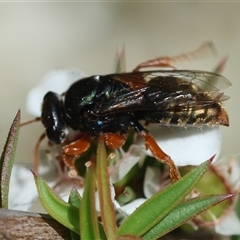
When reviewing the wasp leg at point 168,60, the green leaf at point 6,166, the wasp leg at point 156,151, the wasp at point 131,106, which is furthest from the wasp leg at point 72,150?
the green leaf at point 6,166

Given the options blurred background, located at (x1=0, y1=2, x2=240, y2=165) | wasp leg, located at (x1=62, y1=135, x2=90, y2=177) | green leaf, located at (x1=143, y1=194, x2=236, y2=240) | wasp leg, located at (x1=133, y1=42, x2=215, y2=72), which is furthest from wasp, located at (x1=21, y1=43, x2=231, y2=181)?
blurred background, located at (x1=0, y1=2, x2=240, y2=165)

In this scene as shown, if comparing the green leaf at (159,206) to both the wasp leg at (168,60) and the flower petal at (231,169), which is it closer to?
the flower petal at (231,169)

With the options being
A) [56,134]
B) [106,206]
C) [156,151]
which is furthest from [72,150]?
[106,206]

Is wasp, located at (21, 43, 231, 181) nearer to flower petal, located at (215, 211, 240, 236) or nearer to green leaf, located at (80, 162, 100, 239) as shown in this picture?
flower petal, located at (215, 211, 240, 236)

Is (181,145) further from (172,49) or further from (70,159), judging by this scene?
(172,49)

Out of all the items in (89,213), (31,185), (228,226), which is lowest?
(228,226)

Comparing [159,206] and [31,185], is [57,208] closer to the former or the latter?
[159,206]
